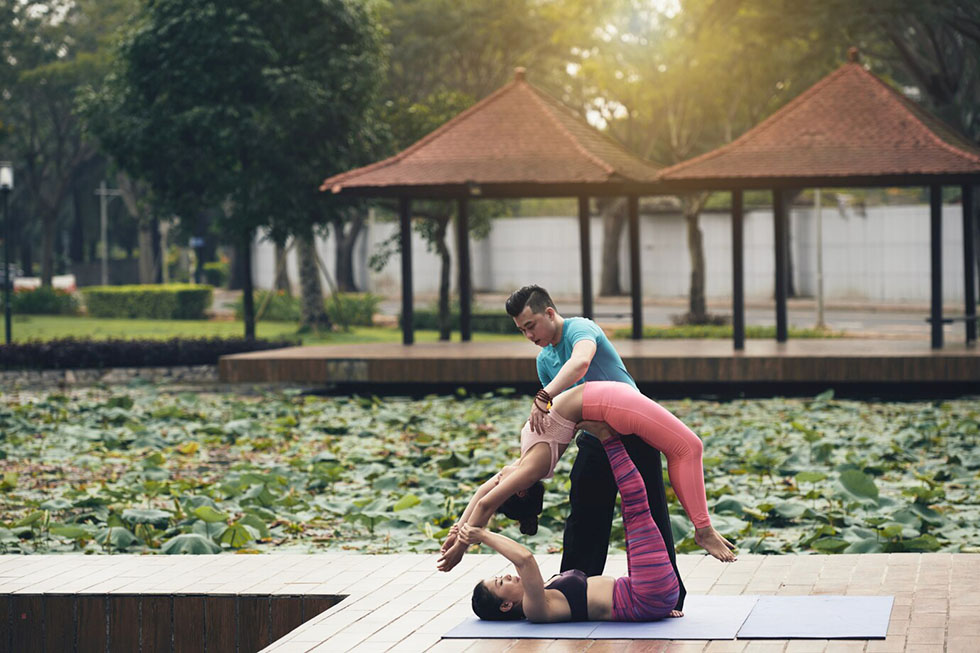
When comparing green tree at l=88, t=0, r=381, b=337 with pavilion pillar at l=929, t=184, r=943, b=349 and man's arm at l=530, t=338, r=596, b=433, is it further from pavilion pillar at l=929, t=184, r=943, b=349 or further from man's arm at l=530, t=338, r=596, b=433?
man's arm at l=530, t=338, r=596, b=433

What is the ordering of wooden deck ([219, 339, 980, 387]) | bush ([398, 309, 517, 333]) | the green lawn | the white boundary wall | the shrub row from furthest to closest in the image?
the white boundary wall → the shrub row → bush ([398, 309, 517, 333]) → the green lawn → wooden deck ([219, 339, 980, 387])

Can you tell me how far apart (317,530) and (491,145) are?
1083 centimetres

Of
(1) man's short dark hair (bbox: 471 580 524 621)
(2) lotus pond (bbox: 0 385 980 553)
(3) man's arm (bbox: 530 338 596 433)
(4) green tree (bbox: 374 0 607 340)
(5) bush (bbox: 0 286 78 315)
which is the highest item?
(4) green tree (bbox: 374 0 607 340)

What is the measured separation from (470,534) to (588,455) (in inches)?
21.8

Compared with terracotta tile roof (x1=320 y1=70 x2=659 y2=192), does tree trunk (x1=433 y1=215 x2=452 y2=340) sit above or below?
below

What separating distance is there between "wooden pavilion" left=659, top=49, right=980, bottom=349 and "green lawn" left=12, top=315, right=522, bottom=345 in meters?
8.96

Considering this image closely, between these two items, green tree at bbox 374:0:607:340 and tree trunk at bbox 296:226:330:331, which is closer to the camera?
green tree at bbox 374:0:607:340

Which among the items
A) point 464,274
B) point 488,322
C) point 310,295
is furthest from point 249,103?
point 488,322

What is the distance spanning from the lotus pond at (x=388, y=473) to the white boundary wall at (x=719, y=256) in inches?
668

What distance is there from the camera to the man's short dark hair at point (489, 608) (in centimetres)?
504

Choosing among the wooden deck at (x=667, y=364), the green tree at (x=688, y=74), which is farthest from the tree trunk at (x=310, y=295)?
the wooden deck at (x=667, y=364)

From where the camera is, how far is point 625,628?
495cm

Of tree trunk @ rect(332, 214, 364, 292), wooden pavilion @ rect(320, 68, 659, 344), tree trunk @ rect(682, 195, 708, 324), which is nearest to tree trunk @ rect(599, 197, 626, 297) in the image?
tree trunk @ rect(332, 214, 364, 292)

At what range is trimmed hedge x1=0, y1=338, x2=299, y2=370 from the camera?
64.7 feet
